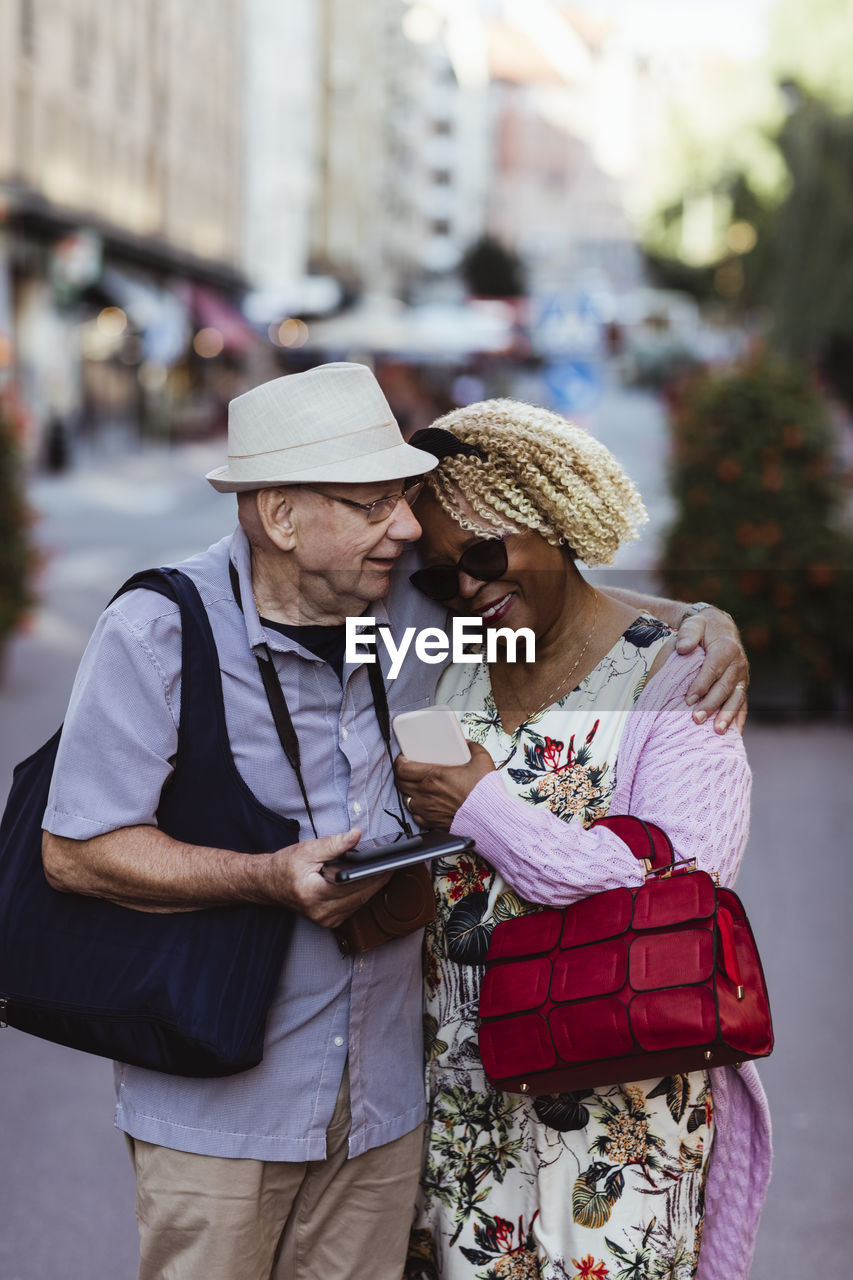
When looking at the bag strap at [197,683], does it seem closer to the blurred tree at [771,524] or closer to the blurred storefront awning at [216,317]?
the blurred tree at [771,524]

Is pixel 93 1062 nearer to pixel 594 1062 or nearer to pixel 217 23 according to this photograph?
pixel 594 1062

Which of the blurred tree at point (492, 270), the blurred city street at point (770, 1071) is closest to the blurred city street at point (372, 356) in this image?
the blurred city street at point (770, 1071)

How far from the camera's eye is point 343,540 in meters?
2.21

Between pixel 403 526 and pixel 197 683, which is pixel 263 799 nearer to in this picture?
pixel 197 683

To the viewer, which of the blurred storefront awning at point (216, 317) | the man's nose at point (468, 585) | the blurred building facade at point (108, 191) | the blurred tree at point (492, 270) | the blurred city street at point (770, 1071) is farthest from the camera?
the blurred tree at point (492, 270)

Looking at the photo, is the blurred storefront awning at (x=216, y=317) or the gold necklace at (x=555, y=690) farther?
the blurred storefront awning at (x=216, y=317)

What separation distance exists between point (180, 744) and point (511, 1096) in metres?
0.79

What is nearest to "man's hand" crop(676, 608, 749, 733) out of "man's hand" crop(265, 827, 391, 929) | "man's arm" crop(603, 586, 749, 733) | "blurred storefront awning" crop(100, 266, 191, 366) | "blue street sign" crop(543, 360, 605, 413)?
"man's arm" crop(603, 586, 749, 733)

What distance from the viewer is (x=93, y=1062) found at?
4930 millimetres

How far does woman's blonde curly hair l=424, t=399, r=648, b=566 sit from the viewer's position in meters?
2.28

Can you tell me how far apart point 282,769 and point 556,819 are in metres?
0.41

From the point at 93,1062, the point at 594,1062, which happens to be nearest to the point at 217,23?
the point at 93,1062

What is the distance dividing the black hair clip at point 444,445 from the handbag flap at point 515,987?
2.56 ft

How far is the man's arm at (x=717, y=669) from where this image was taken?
2248mm
